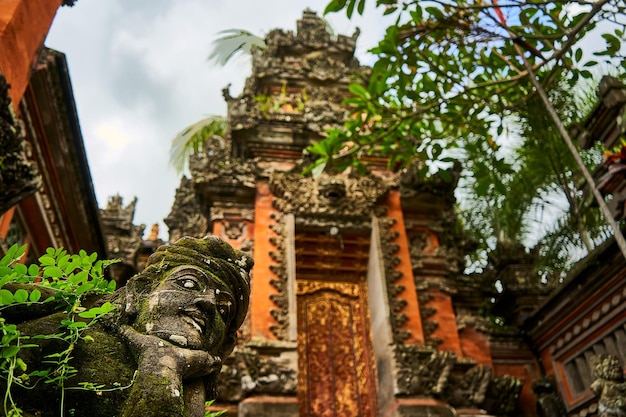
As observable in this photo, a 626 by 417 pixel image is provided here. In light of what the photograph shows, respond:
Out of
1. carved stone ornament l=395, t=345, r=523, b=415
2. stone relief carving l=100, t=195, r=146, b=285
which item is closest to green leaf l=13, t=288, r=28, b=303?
carved stone ornament l=395, t=345, r=523, b=415

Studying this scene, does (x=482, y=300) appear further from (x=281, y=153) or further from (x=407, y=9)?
(x=407, y=9)

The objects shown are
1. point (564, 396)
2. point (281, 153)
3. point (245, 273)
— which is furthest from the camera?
point (281, 153)

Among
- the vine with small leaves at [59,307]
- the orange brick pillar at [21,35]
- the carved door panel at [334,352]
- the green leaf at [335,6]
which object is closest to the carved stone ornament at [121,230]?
the carved door panel at [334,352]

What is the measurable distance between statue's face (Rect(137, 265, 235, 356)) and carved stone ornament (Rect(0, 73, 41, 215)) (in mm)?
3534

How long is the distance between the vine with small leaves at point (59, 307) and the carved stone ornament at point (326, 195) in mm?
7221

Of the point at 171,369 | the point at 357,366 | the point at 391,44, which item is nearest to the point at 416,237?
the point at 357,366

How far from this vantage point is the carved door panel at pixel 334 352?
27.9 feet

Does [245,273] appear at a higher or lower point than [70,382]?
higher

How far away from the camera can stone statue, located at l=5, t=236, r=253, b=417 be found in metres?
1.94

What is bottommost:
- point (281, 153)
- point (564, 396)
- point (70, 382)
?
point (70, 382)

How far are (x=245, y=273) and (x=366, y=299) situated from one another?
7107mm

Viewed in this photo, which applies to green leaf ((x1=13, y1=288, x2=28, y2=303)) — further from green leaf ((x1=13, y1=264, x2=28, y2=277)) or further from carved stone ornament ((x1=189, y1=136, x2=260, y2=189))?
carved stone ornament ((x1=189, y1=136, x2=260, y2=189))

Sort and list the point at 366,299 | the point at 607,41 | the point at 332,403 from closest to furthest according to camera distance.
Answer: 1. the point at 607,41
2. the point at 332,403
3. the point at 366,299

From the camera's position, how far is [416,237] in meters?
9.98
